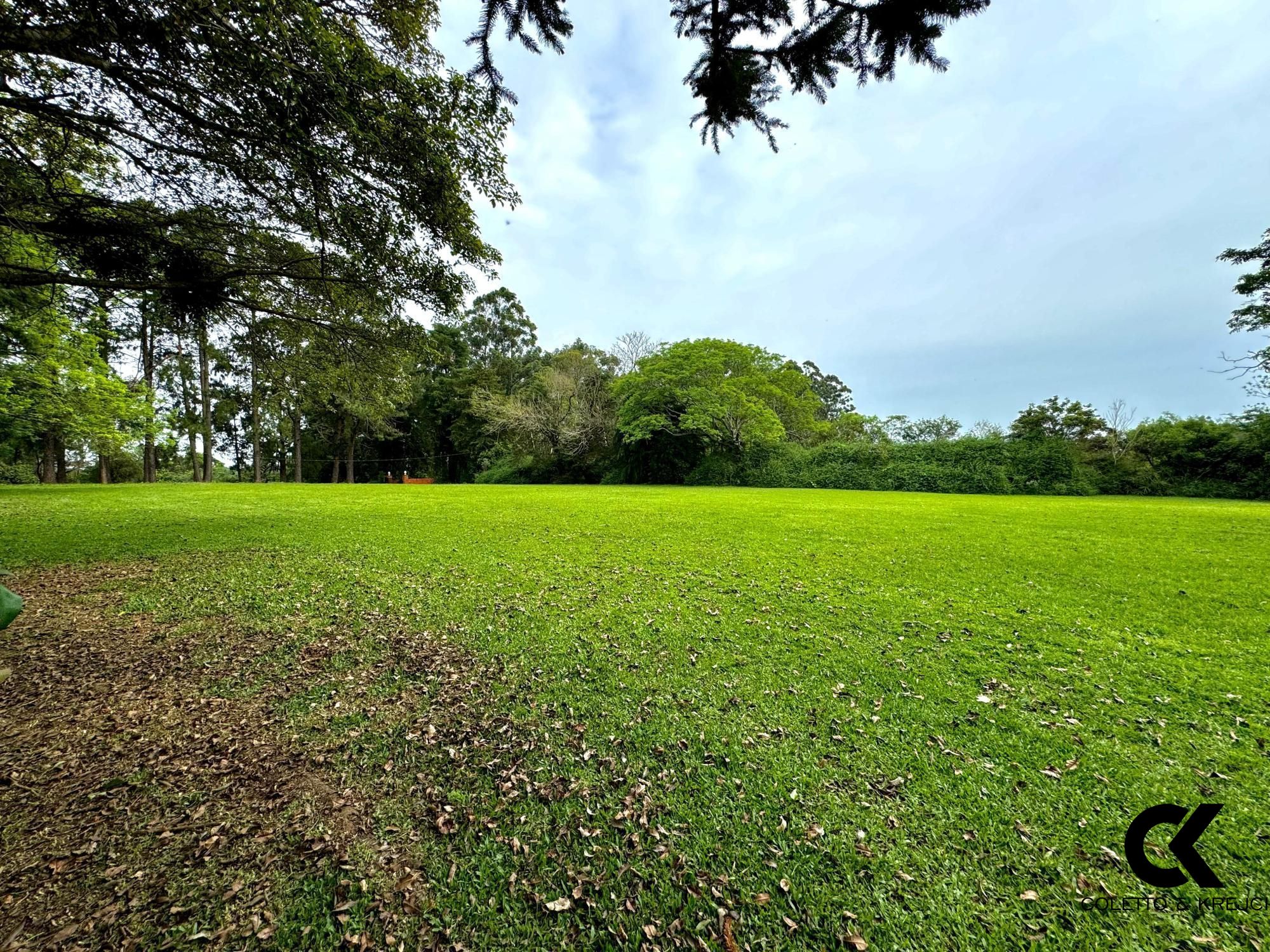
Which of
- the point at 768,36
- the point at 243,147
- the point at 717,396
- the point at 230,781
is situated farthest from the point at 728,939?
the point at 717,396

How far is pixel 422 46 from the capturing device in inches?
210

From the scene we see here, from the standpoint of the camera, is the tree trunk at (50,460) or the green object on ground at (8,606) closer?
the green object on ground at (8,606)

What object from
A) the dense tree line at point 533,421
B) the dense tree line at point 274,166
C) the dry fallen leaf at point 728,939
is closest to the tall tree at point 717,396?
the dense tree line at point 533,421

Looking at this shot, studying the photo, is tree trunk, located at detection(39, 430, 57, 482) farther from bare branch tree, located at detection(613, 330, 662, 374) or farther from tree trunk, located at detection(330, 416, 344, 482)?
bare branch tree, located at detection(613, 330, 662, 374)

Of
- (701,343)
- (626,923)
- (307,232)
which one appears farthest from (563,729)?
(701,343)

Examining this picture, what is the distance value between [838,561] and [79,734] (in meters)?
7.79

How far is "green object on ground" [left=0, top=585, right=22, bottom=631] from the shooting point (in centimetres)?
258

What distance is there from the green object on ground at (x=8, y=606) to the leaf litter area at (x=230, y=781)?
77 centimetres

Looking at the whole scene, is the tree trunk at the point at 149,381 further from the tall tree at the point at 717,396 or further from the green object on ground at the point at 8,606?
the tall tree at the point at 717,396

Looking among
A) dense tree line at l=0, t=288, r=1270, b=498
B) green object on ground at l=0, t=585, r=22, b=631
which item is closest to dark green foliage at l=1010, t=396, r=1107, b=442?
dense tree line at l=0, t=288, r=1270, b=498

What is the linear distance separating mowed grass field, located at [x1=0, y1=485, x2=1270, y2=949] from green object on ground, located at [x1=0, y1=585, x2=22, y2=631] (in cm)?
77

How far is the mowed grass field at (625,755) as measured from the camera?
1.82 metres

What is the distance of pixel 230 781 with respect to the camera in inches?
97.7

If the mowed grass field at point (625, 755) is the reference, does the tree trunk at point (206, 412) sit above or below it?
above
